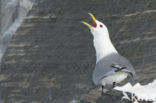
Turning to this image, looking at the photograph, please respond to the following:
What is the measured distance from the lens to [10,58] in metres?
19.8

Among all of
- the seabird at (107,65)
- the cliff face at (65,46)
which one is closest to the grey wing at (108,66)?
the seabird at (107,65)

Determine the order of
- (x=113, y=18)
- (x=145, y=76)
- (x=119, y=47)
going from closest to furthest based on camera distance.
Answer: (x=145, y=76) < (x=119, y=47) < (x=113, y=18)

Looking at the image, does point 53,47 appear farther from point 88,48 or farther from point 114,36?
point 114,36

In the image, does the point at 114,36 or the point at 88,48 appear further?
the point at 88,48

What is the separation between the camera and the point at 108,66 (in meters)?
5.89

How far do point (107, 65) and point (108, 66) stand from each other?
0.9 inches

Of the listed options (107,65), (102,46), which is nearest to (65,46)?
(102,46)

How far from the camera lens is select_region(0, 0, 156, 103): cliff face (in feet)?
48.7

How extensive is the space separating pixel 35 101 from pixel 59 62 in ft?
5.23

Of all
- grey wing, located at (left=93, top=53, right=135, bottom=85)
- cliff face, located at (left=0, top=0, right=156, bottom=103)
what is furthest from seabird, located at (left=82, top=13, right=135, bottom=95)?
cliff face, located at (left=0, top=0, right=156, bottom=103)

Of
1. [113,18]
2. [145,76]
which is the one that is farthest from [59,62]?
[145,76]

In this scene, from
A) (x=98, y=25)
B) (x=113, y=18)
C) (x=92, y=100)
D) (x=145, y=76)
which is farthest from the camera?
(x=113, y=18)

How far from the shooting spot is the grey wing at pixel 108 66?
583 centimetres

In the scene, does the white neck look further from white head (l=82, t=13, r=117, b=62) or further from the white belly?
the white belly
